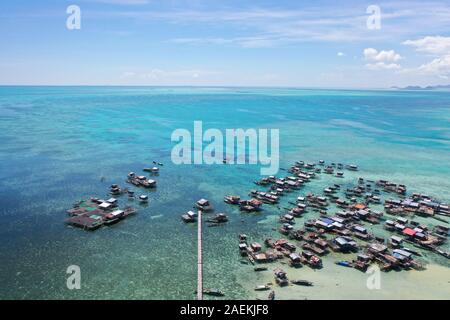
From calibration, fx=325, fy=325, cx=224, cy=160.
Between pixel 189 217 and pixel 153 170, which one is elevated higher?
pixel 153 170

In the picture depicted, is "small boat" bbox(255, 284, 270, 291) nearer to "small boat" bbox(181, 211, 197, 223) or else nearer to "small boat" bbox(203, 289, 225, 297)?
"small boat" bbox(203, 289, 225, 297)

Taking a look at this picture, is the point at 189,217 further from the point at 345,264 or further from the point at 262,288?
the point at 345,264

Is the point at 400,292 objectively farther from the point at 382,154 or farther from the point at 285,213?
the point at 382,154

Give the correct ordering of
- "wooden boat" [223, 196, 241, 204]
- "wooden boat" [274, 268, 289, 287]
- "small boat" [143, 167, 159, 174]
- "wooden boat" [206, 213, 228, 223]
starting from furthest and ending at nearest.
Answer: "small boat" [143, 167, 159, 174], "wooden boat" [223, 196, 241, 204], "wooden boat" [206, 213, 228, 223], "wooden boat" [274, 268, 289, 287]

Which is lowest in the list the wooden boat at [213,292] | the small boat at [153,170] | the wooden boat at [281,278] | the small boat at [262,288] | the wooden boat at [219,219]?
the wooden boat at [213,292]

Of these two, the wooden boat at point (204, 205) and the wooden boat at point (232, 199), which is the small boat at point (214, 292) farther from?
the wooden boat at point (232, 199)

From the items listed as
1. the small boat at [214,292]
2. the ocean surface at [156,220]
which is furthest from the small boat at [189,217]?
the small boat at [214,292]

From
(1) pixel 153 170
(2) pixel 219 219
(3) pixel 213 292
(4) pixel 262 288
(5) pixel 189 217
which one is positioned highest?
(1) pixel 153 170

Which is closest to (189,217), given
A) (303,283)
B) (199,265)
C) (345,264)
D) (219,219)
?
(219,219)

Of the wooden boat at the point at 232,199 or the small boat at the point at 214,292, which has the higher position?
the wooden boat at the point at 232,199

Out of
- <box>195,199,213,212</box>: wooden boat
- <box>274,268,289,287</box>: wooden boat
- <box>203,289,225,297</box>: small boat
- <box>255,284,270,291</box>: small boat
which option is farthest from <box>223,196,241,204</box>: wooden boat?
<box>203,289,225,297</box>: small boat
